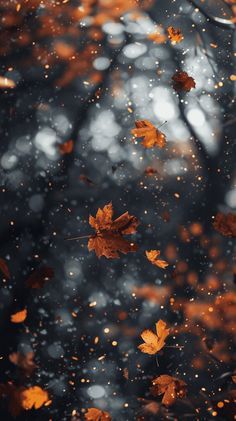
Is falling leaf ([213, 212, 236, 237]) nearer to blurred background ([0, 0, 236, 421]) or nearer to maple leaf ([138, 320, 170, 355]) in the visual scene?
blurred background ([0, 0, 236, 421])

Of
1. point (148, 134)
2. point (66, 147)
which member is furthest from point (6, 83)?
point (148, 134)

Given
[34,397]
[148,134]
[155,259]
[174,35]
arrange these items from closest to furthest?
[34,397] < [155,259] < [148,134] < [174,35]

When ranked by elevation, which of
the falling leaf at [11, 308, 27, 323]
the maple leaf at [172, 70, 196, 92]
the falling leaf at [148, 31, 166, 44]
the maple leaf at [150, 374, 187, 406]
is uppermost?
the falling leaf at [148, 31, 166, 44]

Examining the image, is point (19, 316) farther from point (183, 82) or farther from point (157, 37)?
point (157, 37)

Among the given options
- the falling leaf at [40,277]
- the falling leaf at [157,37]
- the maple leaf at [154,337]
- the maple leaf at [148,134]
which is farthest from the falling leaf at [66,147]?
the maple leaf at [154,337]

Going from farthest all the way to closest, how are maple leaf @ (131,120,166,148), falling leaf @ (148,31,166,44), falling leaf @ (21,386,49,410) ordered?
falling leaf @ (148,31,166,44) < maple leaf @ (131,120,166,148) < falling leaf @ (21,386,49,410)

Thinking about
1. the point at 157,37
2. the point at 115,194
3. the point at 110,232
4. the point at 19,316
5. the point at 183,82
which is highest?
the point at 157,37

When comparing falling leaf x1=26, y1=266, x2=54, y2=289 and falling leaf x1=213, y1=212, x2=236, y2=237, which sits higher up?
falling leaf x1=213, y1=212, x2=236, y2=237

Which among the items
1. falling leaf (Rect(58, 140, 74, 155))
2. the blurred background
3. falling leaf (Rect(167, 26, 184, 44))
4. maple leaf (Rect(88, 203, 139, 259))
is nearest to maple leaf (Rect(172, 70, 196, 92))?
the blurred background
